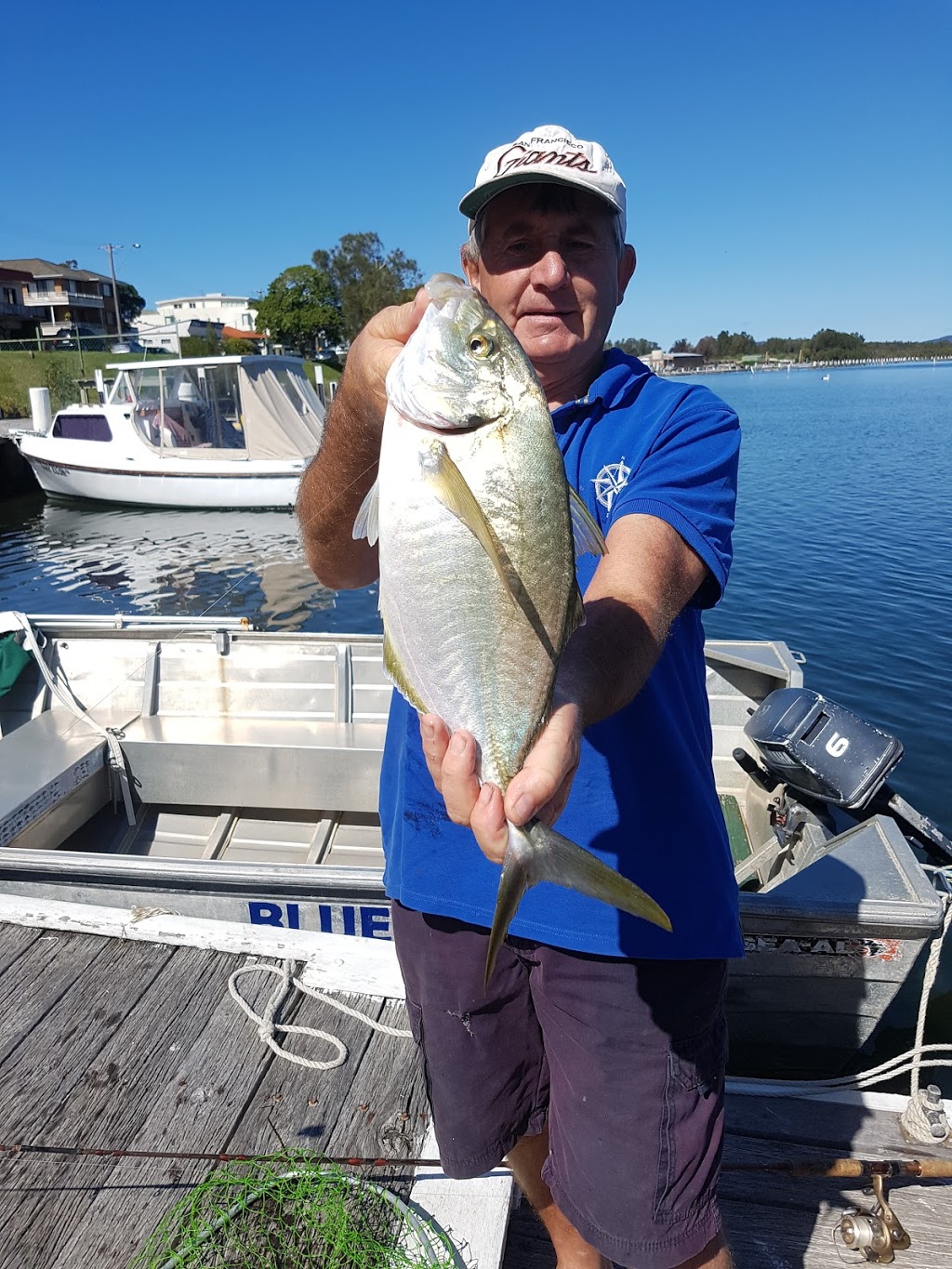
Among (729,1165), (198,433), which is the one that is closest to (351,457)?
(729,1165)

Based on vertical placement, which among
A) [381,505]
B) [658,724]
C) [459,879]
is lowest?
[459,879]

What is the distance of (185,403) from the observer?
23.2 meters


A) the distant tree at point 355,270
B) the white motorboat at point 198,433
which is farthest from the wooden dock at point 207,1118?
the distant tree at point 355,270

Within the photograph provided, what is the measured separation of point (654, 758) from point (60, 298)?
103 meters

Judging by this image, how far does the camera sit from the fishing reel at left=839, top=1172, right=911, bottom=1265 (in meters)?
2.83

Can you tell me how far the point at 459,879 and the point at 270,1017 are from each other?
184 cm

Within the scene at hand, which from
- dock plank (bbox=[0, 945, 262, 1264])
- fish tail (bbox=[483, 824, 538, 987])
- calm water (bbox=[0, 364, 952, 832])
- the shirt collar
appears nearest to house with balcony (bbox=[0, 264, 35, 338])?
calm water (bbox=[0, 364, 952, 832])

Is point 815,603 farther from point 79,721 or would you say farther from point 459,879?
point 459,879

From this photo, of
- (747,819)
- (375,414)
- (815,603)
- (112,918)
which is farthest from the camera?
(815,603)

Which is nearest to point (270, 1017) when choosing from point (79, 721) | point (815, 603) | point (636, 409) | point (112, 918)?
point (112, 918)

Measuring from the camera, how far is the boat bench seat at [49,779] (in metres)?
5.33

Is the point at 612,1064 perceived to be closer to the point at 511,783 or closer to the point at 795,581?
the point at 511,783

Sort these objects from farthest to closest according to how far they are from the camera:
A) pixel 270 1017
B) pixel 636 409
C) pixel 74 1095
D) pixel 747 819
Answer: pixel 747 819 → pixel 270 1017 → pixel 74 1095 → pixel 636 409

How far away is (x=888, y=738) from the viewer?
5.05 m
